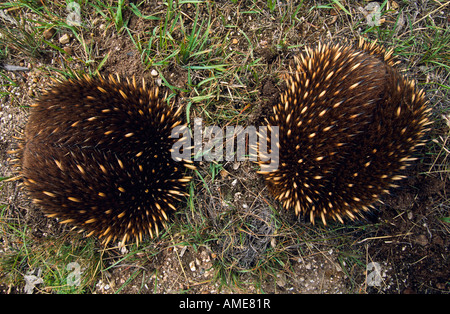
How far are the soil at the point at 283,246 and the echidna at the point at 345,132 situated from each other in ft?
1.31

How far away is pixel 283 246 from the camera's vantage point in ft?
7.48

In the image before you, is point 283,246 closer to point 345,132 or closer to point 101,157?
point 345,132

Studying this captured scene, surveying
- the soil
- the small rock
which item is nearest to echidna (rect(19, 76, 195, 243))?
the soil

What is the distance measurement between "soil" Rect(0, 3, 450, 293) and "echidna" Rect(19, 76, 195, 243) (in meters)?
0.38

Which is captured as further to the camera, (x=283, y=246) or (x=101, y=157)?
(x=283, y=246)

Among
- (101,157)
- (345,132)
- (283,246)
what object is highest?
(345,132)

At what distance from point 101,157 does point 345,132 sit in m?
1.65

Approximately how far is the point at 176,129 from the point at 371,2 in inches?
82.5

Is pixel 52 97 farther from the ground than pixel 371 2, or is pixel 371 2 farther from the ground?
pixel 371 2

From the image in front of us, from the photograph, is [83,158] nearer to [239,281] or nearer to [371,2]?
[239,281]

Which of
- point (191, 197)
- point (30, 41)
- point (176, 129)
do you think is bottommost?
point (191, 197)

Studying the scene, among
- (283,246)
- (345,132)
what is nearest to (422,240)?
(283,246)
